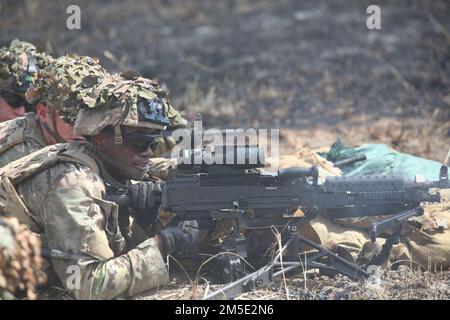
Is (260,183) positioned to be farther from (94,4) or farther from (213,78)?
(94,4)

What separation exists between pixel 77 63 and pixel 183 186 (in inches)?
57.0

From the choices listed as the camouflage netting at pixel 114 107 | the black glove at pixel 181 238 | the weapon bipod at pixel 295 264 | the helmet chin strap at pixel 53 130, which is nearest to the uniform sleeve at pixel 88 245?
the black glove at pixel 181 238

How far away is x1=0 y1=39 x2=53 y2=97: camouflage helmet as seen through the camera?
267 inches

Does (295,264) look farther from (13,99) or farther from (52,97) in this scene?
(13,99)

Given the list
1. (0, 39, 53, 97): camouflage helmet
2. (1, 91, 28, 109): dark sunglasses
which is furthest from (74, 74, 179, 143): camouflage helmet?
(1, 91, 28, 109): dark sunglasses

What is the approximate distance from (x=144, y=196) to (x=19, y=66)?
2626 mm

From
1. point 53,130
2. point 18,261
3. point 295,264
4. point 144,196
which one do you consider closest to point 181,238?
point 144,196

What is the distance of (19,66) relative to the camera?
6828mm

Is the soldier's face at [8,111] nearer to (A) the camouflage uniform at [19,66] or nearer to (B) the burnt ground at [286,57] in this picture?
(A) the camouflage uniform at [19,66]

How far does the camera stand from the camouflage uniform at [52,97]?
5438 millimetres

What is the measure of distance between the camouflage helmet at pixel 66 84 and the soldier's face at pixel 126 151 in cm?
60

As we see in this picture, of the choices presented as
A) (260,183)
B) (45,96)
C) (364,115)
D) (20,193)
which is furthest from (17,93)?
(364,115)

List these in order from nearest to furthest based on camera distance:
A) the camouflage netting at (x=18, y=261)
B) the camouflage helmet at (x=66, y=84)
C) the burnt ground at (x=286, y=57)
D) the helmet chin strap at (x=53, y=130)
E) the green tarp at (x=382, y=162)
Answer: the camouflage netting at (x=18, y=261) < the camouflage helmet at (x=66, y=84) < the helmet chin strap at (x=53, y=130) < the green tarp at (x=382, y=162) < the burnt ground at (x=286, y=57)

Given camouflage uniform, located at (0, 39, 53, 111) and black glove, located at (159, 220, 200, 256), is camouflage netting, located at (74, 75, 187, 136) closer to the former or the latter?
black glove, located at (159, 220, 200, 256)
